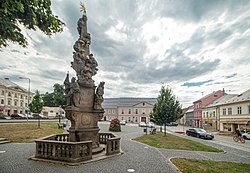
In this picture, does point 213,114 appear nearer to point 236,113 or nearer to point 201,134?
point 236,113

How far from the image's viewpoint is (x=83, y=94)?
945cm

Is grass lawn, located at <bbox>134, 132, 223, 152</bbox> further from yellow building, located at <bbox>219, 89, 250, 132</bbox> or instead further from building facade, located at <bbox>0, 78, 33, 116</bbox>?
building facade, located at <bbox>0, 78, 33, 116</bbox>

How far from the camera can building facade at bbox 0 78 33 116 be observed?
56688 millimetres

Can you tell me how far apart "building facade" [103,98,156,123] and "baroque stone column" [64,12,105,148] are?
64.8 m

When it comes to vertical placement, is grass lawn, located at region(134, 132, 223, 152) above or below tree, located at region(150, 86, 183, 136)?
below

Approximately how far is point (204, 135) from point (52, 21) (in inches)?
1003

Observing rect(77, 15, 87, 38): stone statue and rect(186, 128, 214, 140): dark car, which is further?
rect(186, 128, 214, 140): dark car

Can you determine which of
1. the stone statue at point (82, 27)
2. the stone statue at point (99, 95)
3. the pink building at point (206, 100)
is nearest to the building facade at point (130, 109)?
the pink building at point (206, 100)

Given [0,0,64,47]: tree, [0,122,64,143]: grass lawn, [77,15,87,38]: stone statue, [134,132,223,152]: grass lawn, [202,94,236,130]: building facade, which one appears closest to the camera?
[0,0,64,47]: tree

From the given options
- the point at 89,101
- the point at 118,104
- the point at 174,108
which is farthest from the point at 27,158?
the point at 118,104

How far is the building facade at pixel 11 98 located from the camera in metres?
56.7

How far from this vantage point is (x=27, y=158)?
8.03 m

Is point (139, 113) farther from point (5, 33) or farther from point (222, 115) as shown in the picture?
point (5, 33)

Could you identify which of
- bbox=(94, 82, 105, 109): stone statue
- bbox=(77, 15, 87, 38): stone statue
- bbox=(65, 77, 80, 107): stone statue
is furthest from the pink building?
bbox=(65, 77, 80, 107): stone statue
